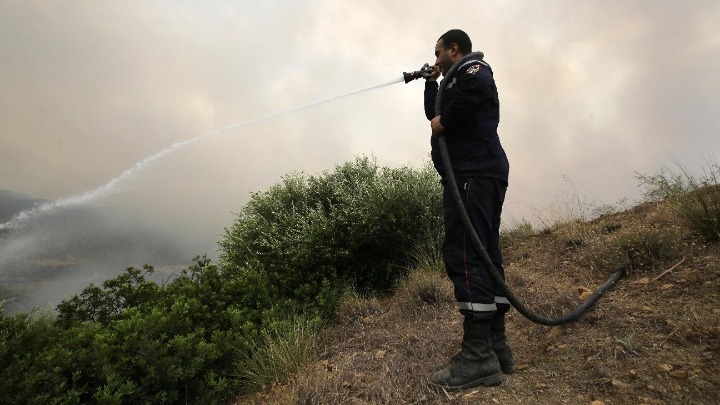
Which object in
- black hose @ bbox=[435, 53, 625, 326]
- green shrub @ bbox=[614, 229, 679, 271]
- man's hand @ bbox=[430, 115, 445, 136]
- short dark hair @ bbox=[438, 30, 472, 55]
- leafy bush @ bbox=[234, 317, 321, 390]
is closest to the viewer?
black hose @ bbox=[435, 53, 625, 326]

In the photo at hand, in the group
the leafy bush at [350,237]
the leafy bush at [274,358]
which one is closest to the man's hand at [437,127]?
the leafy bush at [274,358]

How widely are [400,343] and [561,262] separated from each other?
3544 mm

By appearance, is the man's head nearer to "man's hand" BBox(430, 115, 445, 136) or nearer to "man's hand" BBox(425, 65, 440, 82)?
"man's hand" BBox(425, 65, 440, 82)

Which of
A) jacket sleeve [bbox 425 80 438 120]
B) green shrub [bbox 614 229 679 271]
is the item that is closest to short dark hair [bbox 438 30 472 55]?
jacket sleeve [bbox 425 80 438 120]

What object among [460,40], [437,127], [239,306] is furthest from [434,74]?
[239,306]

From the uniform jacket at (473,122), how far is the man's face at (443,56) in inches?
10.3

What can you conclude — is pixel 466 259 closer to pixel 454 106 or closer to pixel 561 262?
pixel 454 106

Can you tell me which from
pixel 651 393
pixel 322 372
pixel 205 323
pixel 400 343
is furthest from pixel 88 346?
pixel 651 393

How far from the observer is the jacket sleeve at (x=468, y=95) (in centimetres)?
350

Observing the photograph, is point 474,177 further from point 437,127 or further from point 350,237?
point 350,237

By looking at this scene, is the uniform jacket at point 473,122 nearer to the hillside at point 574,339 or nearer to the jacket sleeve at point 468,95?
the jacket sleeve at point 468,95

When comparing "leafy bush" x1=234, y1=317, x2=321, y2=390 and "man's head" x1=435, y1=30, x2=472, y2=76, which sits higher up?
"man's head" x1=435, y1=30, x2=472, y2=76

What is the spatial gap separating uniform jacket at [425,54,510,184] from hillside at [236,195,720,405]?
1.68 metres

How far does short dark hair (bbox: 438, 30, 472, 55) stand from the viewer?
157 inches
